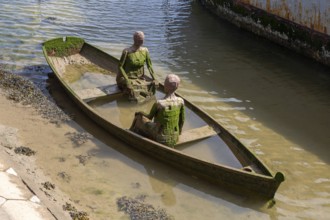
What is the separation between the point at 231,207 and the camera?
7.90 meters

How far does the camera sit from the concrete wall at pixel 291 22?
15180mm

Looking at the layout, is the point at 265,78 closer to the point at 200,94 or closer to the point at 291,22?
the point at 200,94

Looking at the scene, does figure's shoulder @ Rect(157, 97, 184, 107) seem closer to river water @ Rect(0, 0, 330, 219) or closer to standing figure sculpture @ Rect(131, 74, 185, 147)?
standing figure sculpture @ Rect(131, 74, 185, 147)

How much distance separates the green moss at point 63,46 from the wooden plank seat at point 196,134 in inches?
226

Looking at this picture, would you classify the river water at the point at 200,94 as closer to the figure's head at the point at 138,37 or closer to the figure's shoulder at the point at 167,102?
the figure's shoulder at the point at 167,102

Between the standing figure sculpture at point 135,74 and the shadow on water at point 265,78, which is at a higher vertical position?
the standing figure sculpture at point 135,74

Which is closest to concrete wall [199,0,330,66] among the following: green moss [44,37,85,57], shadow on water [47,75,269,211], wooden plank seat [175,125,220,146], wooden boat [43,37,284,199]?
wooden boat [43,37,284,199]

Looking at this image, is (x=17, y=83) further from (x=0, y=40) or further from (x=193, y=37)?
(x=193, y=37)

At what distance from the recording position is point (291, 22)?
16.7 m

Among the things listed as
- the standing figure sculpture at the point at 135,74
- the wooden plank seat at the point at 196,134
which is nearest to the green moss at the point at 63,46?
the standing figure sculpture at the point at 135,74

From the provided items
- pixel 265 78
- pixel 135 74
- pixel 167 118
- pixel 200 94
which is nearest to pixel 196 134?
pixel 167 118

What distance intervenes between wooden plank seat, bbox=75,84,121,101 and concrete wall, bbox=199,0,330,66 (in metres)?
8.07

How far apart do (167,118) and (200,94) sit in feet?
14.3

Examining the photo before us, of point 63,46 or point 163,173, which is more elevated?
point 63,46
